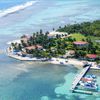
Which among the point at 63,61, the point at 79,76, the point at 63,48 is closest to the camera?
the point at 79,76

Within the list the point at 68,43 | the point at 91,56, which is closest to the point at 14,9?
the point at 68,43

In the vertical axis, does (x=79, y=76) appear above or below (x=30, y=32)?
below

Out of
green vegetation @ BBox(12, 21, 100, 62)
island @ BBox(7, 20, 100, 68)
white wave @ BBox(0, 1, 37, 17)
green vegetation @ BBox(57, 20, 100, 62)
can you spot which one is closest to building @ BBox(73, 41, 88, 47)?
island @ BBox(7, 20, 100, 68)

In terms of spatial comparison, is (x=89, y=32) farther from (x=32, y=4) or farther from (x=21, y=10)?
(x=32, y=4)

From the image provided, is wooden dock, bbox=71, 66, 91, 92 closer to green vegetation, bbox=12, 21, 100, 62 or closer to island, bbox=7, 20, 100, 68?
island, bbox=7, 20, 100, 68

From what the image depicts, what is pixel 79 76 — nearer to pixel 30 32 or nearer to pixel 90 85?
pixel 90 85

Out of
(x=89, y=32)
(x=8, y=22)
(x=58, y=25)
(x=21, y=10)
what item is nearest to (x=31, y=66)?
(x=89, y=32)

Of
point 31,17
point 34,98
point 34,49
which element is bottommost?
point 34,98

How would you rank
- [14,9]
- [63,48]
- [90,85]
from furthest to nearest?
[14,9] < [63,48] < [90,85]

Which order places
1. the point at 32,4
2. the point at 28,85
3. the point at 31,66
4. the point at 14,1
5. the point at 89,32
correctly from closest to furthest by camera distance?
the point at 28,85 < the point at 31,66 < the point at 89,32 < the point at 32,4 < the point at 14,1
